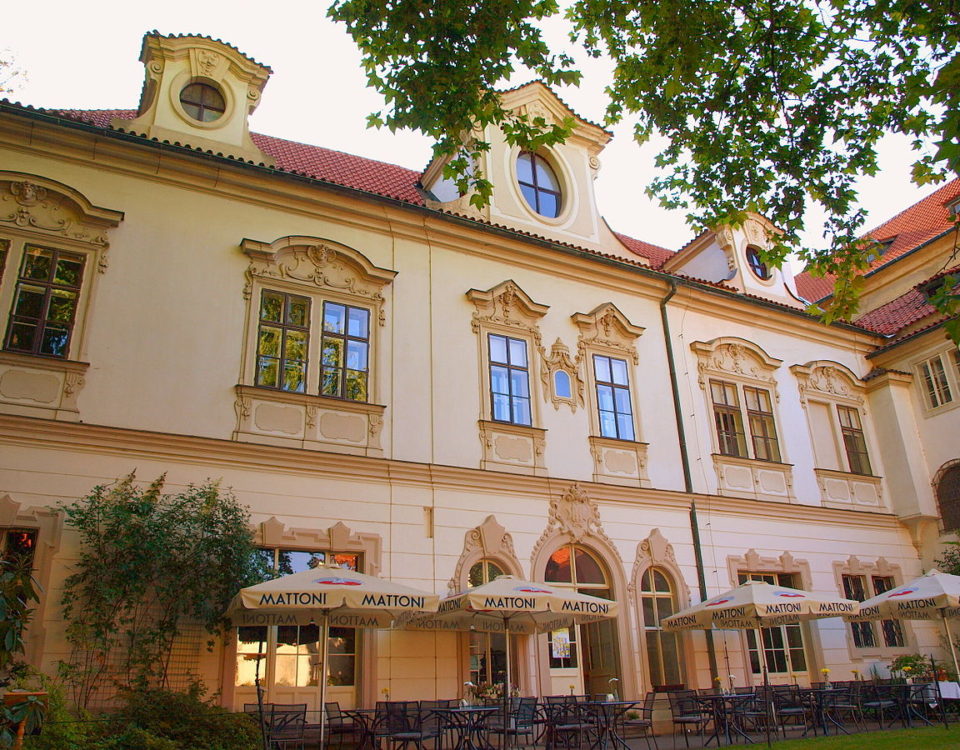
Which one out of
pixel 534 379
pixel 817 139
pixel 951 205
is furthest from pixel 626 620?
pixel 951 205

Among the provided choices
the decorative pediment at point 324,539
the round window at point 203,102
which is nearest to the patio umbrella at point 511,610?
the decorative pediment at point 324,539

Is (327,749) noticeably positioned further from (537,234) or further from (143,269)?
(537,234)

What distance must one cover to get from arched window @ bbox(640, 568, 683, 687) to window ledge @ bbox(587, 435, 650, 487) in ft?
5.40

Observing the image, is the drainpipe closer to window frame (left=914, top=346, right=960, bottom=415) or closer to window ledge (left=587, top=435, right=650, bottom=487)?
window ledge (left=587, top=435, right=650, bottom=487)

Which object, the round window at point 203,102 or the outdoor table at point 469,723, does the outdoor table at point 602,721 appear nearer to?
the outdoor table at point 469,723

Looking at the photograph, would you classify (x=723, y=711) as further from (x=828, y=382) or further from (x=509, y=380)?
(x=828, y=382)

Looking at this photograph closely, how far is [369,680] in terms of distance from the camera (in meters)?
11.4

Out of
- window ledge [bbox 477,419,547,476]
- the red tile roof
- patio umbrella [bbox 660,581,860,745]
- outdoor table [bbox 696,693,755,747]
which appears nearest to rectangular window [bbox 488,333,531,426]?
window ledge [bbox 477,419,547,476]

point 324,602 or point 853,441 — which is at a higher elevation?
point 853,441

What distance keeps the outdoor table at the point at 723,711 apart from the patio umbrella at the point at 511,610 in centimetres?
209

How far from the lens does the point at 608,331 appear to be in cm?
1596

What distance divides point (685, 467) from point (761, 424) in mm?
2771

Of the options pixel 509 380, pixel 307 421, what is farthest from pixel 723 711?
pixel 307 421

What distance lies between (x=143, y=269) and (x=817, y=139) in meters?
9.50
